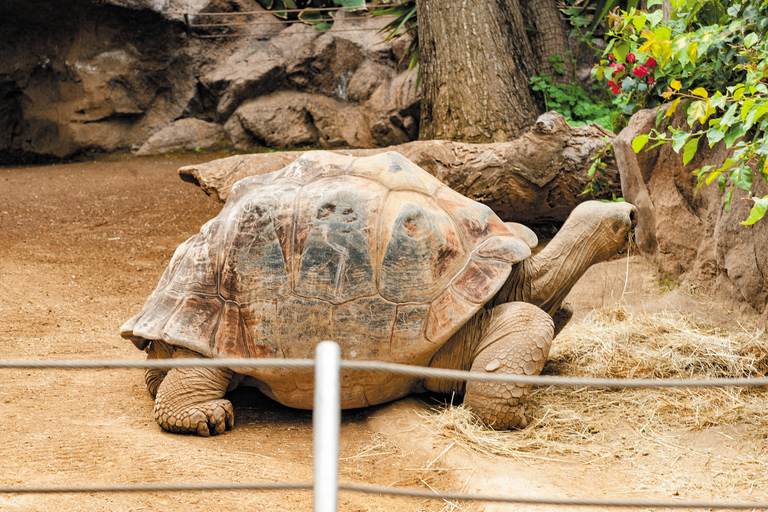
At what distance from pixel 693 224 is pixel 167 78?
8723 mm

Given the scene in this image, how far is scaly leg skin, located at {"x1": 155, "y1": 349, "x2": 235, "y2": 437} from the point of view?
10.3 feet

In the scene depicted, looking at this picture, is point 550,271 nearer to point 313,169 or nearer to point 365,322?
point 365,322

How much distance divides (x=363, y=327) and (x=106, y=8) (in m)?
8.99

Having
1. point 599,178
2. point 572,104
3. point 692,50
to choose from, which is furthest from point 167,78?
point 692,50

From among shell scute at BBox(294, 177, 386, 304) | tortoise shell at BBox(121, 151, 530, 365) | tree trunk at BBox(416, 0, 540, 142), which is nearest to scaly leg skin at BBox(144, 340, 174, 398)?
tortoise shell at BBox(121, 151, 530, 365)

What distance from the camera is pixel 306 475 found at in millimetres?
2680

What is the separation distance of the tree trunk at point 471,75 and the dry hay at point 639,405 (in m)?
2.67

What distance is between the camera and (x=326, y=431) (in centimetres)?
118

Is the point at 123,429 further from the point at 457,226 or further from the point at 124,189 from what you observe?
the point at 124,189

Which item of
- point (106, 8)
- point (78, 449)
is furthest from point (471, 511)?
point (106, 8)

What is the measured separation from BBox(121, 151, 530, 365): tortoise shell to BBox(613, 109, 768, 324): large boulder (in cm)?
137

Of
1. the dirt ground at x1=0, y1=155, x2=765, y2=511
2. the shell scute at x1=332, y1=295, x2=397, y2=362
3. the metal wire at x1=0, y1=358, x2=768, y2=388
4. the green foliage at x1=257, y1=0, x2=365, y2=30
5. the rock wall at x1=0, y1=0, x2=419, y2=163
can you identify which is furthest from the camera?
the green foliage at x1=257, y1=0, x2=365, y2=30

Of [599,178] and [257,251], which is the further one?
[599,178]

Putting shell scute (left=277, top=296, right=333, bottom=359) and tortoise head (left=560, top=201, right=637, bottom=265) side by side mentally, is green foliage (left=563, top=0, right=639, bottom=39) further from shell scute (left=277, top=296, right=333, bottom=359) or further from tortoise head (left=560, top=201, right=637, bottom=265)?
shell scute (left=277, top=296, right=333, bottom=359)
